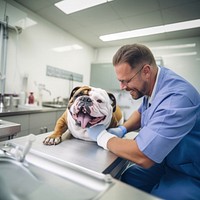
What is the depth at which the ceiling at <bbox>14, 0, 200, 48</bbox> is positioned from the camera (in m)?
2.15

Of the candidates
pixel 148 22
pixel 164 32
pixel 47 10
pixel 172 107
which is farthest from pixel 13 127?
pixel 164 32

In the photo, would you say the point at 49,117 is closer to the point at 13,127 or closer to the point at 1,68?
the point at 1,68

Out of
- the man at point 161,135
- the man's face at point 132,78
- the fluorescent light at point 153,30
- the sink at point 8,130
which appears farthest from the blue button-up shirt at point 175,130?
the fluorescent light at point 153,30

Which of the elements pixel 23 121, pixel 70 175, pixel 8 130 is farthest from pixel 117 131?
pixel 23 121

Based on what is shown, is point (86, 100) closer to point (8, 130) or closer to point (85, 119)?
point (85, 119)

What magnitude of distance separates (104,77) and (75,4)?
1.80 m

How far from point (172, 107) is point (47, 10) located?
257 cm

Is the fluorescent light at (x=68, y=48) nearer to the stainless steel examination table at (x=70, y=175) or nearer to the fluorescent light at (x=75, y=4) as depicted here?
the fluorescent light at (x=75, y=4)

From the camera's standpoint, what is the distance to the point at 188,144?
2.45 ft

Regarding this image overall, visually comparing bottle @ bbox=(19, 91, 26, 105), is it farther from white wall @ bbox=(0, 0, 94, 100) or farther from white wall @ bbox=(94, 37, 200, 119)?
white wall @ bbox=(94, 37, 200, 119)

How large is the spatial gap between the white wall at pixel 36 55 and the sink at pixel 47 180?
203cm

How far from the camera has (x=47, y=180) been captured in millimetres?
518

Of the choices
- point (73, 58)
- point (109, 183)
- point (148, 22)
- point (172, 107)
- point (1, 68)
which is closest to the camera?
point (109, 183)

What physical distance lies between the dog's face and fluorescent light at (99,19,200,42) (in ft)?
8.69
